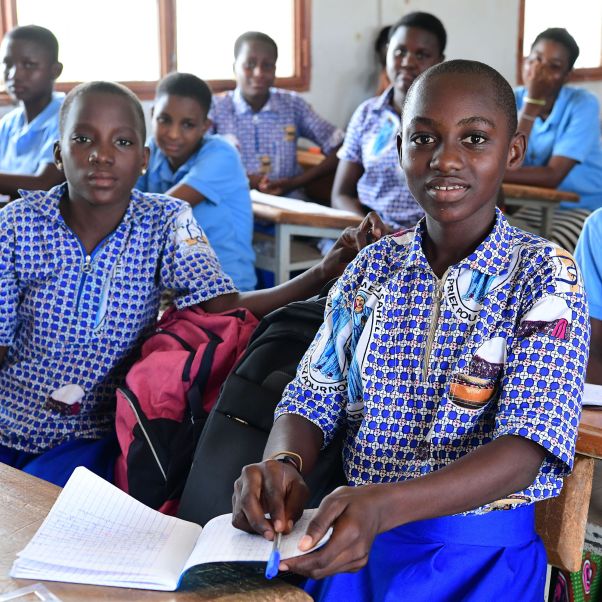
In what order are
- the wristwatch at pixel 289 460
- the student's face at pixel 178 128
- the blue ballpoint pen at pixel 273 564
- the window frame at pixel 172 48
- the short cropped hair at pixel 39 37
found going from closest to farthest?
the blue ballpoint pen at pixel 273 564 → the wristwatch at pixel 289 460 → the student's face at pixel 178 128 → the short cropped hair at pixel 39 37 → the window frame at pixel 172 48

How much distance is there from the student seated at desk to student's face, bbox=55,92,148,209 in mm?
2623

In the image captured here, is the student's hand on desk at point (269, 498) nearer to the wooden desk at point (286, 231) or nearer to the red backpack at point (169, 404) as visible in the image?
the red backpack at point (169, 404)

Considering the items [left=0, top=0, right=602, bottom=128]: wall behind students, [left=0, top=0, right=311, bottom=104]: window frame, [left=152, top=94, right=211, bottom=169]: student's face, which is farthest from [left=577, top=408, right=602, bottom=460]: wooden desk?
[left=0, top=0, right=602, bottom=128]: wall behind students

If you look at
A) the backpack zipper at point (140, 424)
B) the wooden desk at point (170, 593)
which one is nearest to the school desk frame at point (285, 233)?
the backpack zipper at point (140, 424)

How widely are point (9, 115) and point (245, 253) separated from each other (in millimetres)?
1394

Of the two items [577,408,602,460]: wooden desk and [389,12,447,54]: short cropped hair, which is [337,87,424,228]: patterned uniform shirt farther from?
[577,408,602,460]: wooden desk

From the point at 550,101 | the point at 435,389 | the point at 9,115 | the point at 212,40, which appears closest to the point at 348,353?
the point at 435,389

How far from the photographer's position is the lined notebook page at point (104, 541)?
1.10 m

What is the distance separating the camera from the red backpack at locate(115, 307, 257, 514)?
5.68 feet

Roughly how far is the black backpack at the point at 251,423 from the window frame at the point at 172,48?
3.56 meters

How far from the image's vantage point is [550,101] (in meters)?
4.60

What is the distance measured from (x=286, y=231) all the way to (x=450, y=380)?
Result: 2.29 meters

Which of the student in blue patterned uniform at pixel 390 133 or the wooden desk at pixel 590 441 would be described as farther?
the student in blue patterned uniform at pixel 390 133

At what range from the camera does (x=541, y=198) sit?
4.06 metres
